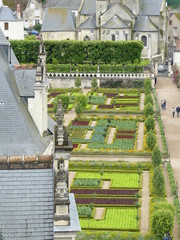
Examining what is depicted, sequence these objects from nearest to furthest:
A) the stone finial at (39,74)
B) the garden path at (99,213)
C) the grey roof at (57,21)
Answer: the stone finial at (39,74), the garden path at (99,213), the grey roof at (57,21)

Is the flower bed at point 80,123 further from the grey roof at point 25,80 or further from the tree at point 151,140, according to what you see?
the grey roof at point 25,80

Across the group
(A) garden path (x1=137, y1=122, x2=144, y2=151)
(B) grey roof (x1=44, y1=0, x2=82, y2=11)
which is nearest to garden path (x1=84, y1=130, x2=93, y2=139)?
(A) garden path (x1=137, y1=122, x2=144, y2=151)

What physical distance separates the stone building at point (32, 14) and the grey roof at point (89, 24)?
30.2 metres

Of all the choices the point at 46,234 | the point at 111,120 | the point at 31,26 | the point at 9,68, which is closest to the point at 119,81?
the point at 111,120

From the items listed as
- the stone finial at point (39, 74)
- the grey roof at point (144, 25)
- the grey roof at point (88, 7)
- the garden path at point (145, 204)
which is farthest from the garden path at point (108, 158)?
the grey roof at point (88, 7)

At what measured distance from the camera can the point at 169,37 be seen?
139 metres

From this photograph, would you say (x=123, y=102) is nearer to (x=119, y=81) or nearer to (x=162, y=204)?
(x=119, y=81)

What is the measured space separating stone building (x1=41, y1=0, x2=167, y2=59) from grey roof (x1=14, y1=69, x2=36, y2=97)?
80.9m

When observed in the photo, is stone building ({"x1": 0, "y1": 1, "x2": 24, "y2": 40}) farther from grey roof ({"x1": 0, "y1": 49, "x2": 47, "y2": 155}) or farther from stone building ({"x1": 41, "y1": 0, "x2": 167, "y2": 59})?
grey roof ({"x1": 0, "y1": 49, "x2": 47, "y2": 155})

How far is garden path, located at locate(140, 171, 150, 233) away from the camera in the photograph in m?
39.9

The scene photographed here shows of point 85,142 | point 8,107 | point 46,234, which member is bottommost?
point 85,142

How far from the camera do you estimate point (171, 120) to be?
74812 mm

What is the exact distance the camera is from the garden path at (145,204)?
39.9 meters

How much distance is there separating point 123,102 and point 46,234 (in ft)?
212
